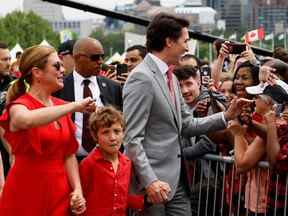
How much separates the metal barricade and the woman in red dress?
4.31 feet

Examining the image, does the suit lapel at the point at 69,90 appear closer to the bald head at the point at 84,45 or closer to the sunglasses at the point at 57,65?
the bald head at the point at 84,45

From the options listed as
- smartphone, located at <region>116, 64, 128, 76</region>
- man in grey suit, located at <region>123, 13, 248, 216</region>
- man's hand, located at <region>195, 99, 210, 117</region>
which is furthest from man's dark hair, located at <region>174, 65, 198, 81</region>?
man in grey suit, located at <region>123, 13, 248, 216</region>

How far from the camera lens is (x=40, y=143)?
5469 millimetres

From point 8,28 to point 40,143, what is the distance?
275ft

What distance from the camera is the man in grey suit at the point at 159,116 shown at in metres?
5.73

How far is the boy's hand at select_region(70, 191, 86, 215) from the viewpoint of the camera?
18.3 feet

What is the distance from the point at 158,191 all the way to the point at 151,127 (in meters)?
0.49

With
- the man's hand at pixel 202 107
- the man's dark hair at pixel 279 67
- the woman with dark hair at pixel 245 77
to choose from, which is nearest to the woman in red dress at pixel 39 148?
the woman with dark hair at pixel 245 77

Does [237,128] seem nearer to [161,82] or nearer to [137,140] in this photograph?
[161,82]

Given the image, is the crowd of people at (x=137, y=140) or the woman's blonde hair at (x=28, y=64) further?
the woman's blonde hair at (x=28, y=64)

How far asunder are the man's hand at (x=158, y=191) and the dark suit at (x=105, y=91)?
1.40 metres

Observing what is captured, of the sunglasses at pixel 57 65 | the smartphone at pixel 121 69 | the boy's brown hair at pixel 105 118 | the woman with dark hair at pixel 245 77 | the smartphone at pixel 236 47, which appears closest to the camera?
the sunglasses at pixel 57 65

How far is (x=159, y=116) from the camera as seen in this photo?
19.2 ft

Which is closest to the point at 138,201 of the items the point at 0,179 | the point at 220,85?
the point at 0,179
